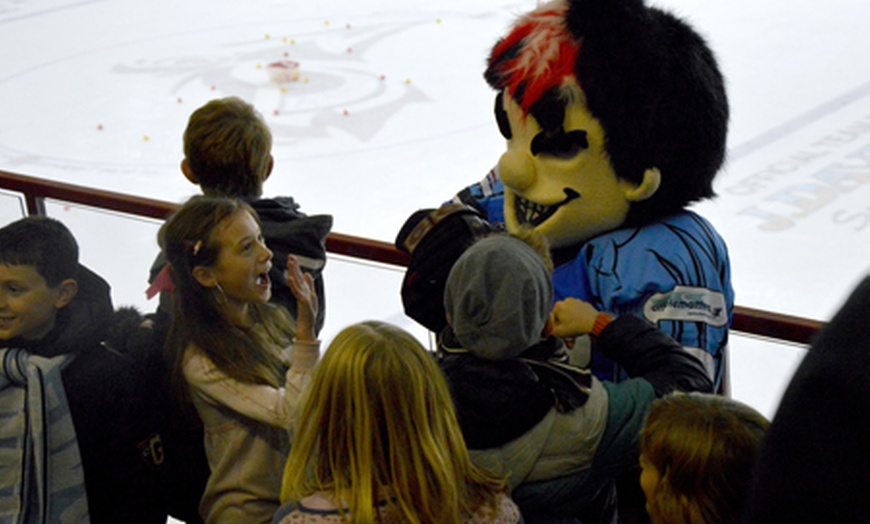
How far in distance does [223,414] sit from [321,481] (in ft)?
1.44

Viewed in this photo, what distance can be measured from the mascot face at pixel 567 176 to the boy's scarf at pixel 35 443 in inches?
30.7

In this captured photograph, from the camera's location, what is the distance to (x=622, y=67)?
154 cm

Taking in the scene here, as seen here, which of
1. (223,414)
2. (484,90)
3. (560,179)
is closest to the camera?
(223,414)

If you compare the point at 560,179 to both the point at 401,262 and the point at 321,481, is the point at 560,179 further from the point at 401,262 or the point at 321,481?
the point at 321,481

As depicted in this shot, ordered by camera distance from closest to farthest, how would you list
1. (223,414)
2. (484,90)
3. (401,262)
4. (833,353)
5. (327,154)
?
(833,353)
(223,414)
(401,262)
(327,154)
(484,90)

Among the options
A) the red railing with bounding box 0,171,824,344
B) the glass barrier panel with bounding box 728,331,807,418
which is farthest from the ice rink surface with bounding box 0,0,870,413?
the glass barrier panel with bounding box 728,331,807,418

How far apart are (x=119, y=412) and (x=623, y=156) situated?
858 mm

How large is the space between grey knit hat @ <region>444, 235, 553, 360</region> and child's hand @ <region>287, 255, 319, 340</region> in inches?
12.6

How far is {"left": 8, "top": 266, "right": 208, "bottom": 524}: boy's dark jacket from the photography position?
1.41 meters

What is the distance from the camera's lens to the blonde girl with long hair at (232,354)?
139 centimetres

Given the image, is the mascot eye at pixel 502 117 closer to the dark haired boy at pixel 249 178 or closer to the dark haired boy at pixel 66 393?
the dark haired boy at pixel 249 178

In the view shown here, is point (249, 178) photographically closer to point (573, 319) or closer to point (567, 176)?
point (567, 176)

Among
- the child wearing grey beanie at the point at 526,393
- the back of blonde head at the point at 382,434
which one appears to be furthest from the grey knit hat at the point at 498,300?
the back of blonde head at the point at 382,434

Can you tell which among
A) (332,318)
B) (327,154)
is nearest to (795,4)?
(327,154)
